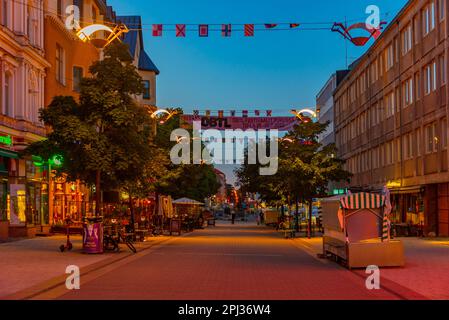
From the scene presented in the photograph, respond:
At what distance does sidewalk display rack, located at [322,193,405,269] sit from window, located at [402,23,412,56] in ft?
77.3

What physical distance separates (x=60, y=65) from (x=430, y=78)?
22.1 meters

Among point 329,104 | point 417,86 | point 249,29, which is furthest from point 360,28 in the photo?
point 329,104

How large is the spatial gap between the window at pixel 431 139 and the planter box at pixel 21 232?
22.1 meters

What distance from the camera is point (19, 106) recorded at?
35.0 m

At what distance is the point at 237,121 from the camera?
46.8 metres

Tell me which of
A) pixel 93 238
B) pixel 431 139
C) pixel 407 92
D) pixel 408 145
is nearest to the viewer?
pixel 93 238

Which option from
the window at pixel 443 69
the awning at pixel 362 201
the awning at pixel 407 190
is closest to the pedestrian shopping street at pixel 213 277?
the awning at pixel 362 201

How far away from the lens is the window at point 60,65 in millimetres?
42344

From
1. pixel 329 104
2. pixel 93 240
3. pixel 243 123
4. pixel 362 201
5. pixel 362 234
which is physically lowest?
pixel 93 240

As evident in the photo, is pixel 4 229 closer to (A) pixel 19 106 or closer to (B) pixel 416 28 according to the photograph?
(A) pixel 19 106

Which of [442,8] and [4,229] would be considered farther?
[442,8]

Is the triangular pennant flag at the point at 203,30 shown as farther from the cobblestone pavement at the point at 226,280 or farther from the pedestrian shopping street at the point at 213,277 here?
Answer: the cobblestone pavement at the point at 226,280

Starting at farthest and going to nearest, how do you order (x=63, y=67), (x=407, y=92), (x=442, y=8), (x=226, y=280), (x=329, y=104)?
(x=329, y=104)
(x=407, y=92)
(x=63, y=67)
(x=442, y=8)
(x=226, y=280)

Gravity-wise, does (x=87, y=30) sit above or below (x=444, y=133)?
above
